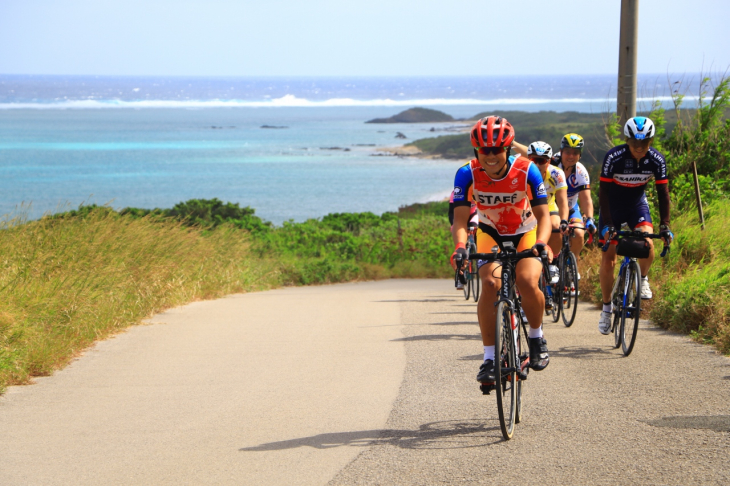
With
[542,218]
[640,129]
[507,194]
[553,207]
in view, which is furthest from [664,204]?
[507,194]

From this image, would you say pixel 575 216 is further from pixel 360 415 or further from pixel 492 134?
pixel 360 415

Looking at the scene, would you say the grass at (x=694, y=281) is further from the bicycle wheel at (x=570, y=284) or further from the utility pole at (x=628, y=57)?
the utility pole at (x=628, y=57)

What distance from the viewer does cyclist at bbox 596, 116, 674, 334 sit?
24.4 feet

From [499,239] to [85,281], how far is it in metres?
5.73

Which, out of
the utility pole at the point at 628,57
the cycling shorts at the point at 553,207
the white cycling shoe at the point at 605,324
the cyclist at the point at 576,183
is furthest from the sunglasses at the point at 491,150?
the utility pole at the point at 628,57

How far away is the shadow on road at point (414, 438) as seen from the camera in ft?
16.4

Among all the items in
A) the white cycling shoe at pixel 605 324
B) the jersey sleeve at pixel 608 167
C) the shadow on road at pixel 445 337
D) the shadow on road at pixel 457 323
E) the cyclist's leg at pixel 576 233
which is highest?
the jersey sleeve at pixel 608 167

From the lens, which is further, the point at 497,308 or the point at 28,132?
the point at 28,132

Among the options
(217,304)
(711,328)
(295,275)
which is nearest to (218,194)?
(295,275)

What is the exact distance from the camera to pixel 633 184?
765cm

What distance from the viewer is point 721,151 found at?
45.1 feet

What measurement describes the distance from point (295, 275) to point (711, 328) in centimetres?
1378

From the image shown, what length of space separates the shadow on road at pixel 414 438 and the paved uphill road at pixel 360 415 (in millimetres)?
19

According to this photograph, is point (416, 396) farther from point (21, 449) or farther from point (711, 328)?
point (711, 328)
